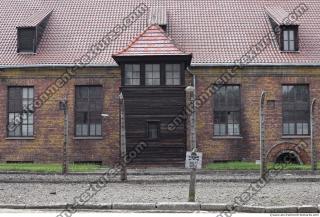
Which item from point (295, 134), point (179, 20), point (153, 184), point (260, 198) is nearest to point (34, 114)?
point (179, 20)

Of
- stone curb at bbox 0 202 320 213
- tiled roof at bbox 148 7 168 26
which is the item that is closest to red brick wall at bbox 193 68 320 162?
tiled roof at bbox 148 7 168 26

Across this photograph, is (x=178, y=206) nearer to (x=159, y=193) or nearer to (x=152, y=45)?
(x=159, y=193)

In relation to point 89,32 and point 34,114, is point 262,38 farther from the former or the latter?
point 34,114

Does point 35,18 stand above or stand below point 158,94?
above

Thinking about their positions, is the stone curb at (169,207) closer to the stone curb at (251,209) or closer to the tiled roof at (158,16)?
the stone curb at (251,209)

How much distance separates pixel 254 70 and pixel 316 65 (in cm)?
306

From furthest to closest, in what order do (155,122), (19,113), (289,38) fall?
(289,38) → (19,113) → (155,122)

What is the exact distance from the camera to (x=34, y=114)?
89.1 feet

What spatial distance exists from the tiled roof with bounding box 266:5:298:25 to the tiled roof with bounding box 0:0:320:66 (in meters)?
0.41

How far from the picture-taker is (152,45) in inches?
1024

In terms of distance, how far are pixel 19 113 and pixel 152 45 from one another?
7.61m

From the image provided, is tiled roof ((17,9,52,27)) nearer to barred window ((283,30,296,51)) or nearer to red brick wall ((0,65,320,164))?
red brick wall ((0,65,320,164))

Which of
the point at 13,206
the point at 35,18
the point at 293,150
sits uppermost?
the point at 35,18

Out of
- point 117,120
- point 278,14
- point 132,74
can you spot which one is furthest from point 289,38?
point 117,120
